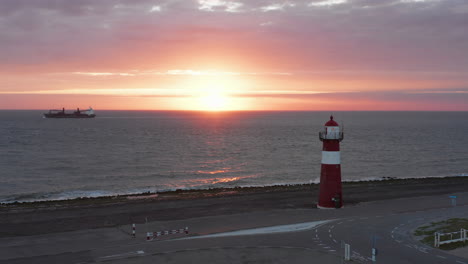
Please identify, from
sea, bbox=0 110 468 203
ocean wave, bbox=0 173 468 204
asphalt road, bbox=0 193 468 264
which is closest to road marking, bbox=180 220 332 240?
asphalt road, bbox=0 193 468 264

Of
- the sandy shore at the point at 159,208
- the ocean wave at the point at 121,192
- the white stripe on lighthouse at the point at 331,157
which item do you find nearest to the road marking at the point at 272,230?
the sandy shore at the point at 159,208

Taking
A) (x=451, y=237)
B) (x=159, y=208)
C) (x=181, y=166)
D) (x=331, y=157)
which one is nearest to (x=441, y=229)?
(x=451, y=237)

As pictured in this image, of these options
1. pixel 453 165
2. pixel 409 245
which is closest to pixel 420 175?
pixel 453 165

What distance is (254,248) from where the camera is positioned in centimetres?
1988

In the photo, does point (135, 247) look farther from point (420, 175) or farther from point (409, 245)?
point (420, 175)

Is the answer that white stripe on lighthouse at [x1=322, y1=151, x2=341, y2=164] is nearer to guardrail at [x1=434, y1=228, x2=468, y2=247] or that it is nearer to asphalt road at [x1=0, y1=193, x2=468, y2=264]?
asphalt road at [x1=0, y1=193, x2=468, y2=264]

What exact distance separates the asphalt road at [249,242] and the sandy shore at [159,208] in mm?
1899

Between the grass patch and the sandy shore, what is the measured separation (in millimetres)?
8114

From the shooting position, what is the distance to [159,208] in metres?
31.0

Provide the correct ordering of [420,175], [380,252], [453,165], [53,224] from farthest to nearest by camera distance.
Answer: [453,165] < [420,175] < [53,224] < [380,252]

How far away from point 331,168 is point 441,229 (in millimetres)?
8346

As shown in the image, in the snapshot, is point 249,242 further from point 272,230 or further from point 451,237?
point 451,237

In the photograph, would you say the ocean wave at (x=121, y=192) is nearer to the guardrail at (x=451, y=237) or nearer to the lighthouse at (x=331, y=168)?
the lighthouse at (x=331, y=168)

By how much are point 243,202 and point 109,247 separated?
1440 centimetres
